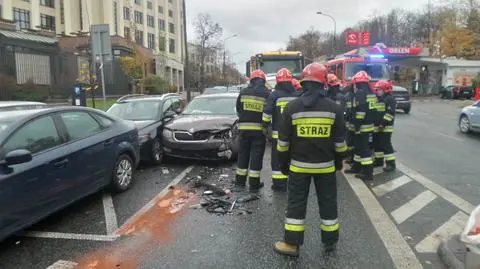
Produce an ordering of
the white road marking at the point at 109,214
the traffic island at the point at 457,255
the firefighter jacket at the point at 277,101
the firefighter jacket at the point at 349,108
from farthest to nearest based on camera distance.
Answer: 1. the firefighter jacket at the point at 349,108
2. the firefighter jacket at the point at 277,101
3. the white road marking at the point at 109,214
4. the traffic island at the point at 457,255

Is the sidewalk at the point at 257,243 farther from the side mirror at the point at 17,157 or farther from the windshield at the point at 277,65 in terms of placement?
the windshield at the point at 277,65

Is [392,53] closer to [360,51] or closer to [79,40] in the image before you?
[360,51]

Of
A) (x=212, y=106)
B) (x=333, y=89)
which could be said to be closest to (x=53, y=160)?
(x=212, y=106)

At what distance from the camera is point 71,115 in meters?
5.99

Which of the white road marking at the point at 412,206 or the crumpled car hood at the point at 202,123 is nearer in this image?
the white road marking at the point at 412,206

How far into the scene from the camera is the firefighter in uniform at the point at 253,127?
691 cm

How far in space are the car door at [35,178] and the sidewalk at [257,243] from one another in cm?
140

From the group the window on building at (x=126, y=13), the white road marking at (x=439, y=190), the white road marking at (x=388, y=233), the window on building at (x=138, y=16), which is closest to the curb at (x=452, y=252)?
the white road marking at (x=388, y=233)

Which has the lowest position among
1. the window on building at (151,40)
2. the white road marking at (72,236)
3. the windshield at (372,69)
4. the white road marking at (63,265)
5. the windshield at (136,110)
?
the white road marking at (63,265)

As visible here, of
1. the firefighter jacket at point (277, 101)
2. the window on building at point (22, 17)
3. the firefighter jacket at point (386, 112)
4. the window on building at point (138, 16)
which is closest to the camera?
the firefighter jacket at point (277, 101)

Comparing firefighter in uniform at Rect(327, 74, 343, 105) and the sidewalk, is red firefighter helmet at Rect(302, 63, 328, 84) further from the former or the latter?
firefighter in uniform at Rect(327, 74, 343, 105)

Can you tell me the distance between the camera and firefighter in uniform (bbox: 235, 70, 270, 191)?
691 centimetres

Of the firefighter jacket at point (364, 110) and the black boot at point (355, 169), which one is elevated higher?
the firefighter jacket at point (364, 110)

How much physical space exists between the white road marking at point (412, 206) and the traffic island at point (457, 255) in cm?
100
